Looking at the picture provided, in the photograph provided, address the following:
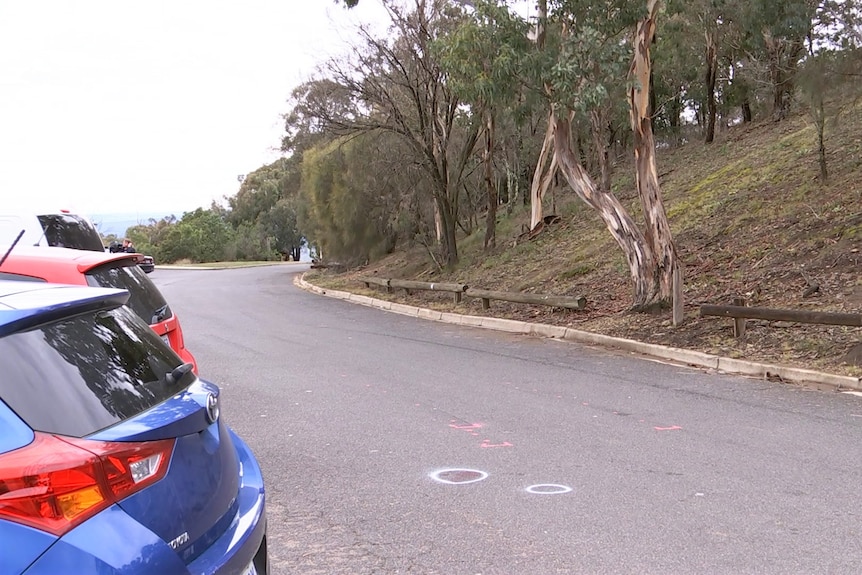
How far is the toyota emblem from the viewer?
294 cm

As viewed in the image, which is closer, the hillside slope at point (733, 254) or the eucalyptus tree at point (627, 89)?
the hillside slope at point (733, 254)

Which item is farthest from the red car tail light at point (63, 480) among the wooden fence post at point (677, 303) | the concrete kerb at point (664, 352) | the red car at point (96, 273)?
the wooden fence post at point (677, 303)

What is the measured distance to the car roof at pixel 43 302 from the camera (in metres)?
2.42

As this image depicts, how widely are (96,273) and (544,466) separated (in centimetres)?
366

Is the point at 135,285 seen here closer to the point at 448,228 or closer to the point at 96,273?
the point at 96,273

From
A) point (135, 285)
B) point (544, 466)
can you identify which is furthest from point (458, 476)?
point (135, 285)

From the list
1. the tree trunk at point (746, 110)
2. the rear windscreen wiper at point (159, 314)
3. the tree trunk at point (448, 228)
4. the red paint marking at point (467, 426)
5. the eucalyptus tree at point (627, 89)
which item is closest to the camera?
the rear windscreen wiper at point (159, 314)

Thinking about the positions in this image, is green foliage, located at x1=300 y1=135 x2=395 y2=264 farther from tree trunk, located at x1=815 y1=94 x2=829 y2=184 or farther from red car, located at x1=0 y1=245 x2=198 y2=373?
red car, located at x1=0 y1=245 x2=198 y2=373

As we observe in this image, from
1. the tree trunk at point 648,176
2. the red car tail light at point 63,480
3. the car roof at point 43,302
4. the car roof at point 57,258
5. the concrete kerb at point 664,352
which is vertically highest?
the tree trunk at point 648,176

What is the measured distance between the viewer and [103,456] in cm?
229

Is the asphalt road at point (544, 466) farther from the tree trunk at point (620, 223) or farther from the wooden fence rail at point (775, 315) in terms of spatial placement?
the tree trunk at point (620, 223)

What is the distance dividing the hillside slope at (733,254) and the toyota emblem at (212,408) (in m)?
8.43

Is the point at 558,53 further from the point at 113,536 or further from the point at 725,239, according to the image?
the point at 113,536

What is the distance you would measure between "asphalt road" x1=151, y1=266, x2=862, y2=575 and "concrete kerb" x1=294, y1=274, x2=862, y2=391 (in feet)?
1.35
